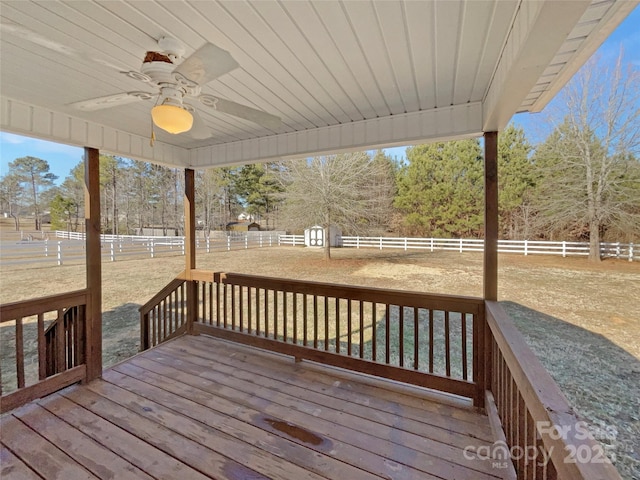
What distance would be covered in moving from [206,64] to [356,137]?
5.53 feet

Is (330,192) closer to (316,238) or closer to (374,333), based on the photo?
(316,238)

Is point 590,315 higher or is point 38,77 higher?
point 38,77

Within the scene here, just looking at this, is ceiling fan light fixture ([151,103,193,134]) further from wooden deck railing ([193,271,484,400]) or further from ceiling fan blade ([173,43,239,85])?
wooden deck railing ([193,271,484,400])

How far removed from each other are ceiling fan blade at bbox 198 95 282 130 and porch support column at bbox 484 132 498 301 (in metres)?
1.63

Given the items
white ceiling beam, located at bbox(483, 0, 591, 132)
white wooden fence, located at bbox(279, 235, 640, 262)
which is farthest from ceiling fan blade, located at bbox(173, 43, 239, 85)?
white wooden fence, located at bbox(279, 235, 640, 262)

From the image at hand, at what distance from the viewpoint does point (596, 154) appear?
25.6ft

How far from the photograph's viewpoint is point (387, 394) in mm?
2279

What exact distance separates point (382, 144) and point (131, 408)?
2974mm

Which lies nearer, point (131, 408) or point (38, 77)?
point (38, 77)

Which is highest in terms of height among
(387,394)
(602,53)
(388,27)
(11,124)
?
(602,53)

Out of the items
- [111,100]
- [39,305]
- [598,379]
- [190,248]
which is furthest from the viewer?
[190,248]

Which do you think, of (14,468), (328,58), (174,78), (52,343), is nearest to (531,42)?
(328,58)

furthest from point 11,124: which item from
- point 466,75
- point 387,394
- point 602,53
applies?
point 602,53

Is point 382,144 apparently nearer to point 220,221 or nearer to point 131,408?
point 131,408
